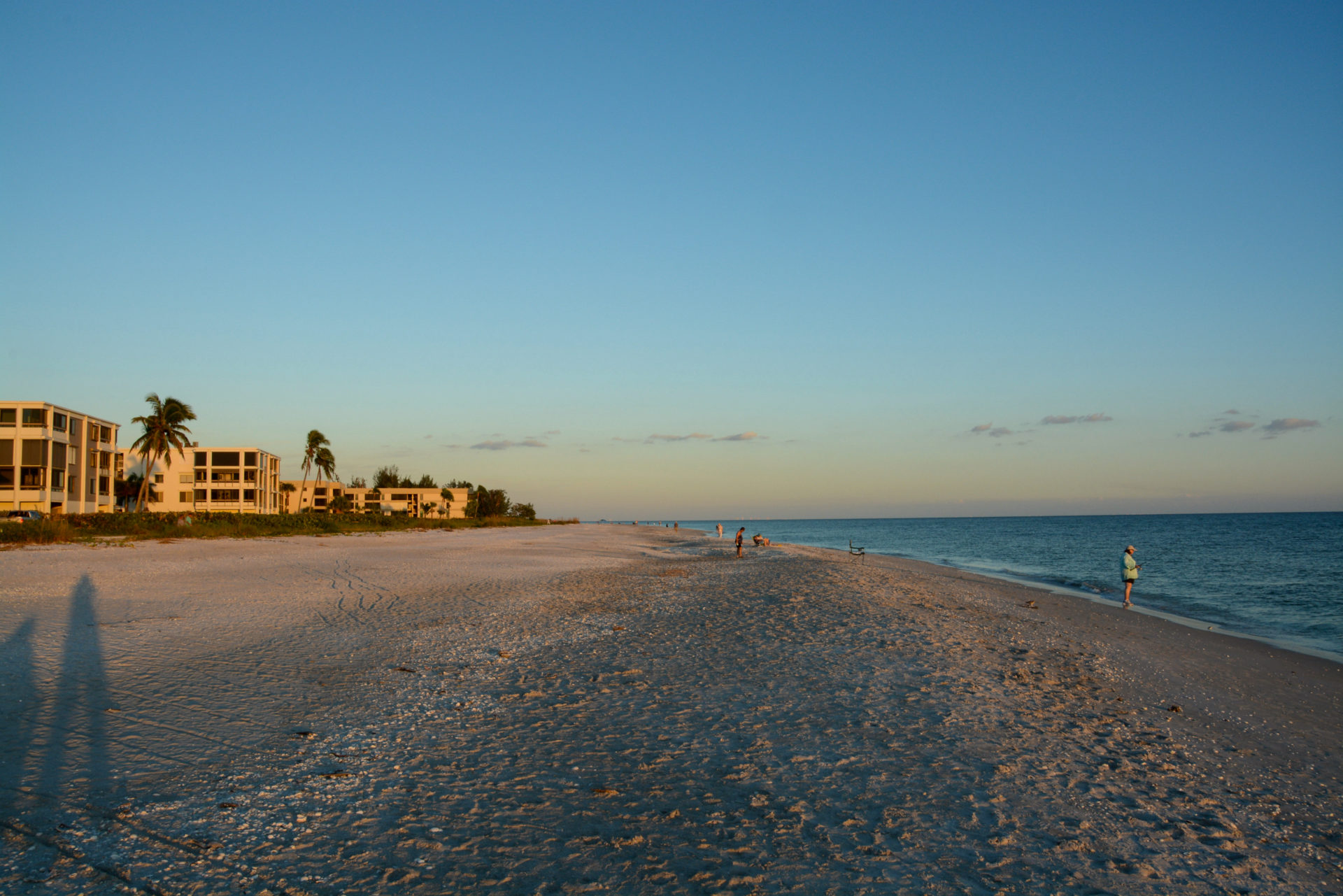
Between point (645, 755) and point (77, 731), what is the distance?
16.6 ft

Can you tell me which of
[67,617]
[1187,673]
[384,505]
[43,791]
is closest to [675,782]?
[43,791]

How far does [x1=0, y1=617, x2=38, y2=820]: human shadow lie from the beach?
0.14 ft

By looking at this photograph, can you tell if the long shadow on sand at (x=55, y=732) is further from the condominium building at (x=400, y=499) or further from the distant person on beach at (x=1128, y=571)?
the condominium building at (x=400, y=499)

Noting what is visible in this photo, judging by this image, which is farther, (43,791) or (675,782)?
(675,782)

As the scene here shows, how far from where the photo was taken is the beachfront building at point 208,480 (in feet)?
308

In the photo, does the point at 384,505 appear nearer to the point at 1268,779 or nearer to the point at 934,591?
the point at 934,591

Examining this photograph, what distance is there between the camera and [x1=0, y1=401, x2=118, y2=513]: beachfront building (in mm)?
60156

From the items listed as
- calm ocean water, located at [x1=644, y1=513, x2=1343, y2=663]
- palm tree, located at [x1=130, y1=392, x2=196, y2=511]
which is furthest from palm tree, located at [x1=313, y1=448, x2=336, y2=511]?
calm ocean water, located at [x1=644, y1=513, x2=1343, y2=663]

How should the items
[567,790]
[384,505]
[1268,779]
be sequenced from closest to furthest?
[567,790]
[1268,779]
[384,505]

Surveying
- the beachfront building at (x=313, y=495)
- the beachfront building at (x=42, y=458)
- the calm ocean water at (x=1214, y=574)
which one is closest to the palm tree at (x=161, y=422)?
the beachfront building at (x=42, y=458)

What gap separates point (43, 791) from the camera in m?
5.15

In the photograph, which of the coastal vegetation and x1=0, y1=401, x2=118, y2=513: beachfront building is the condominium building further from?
the coastal vegetation

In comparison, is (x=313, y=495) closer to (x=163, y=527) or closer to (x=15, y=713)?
(x=163, y=527)

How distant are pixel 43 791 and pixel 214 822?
149 cm
